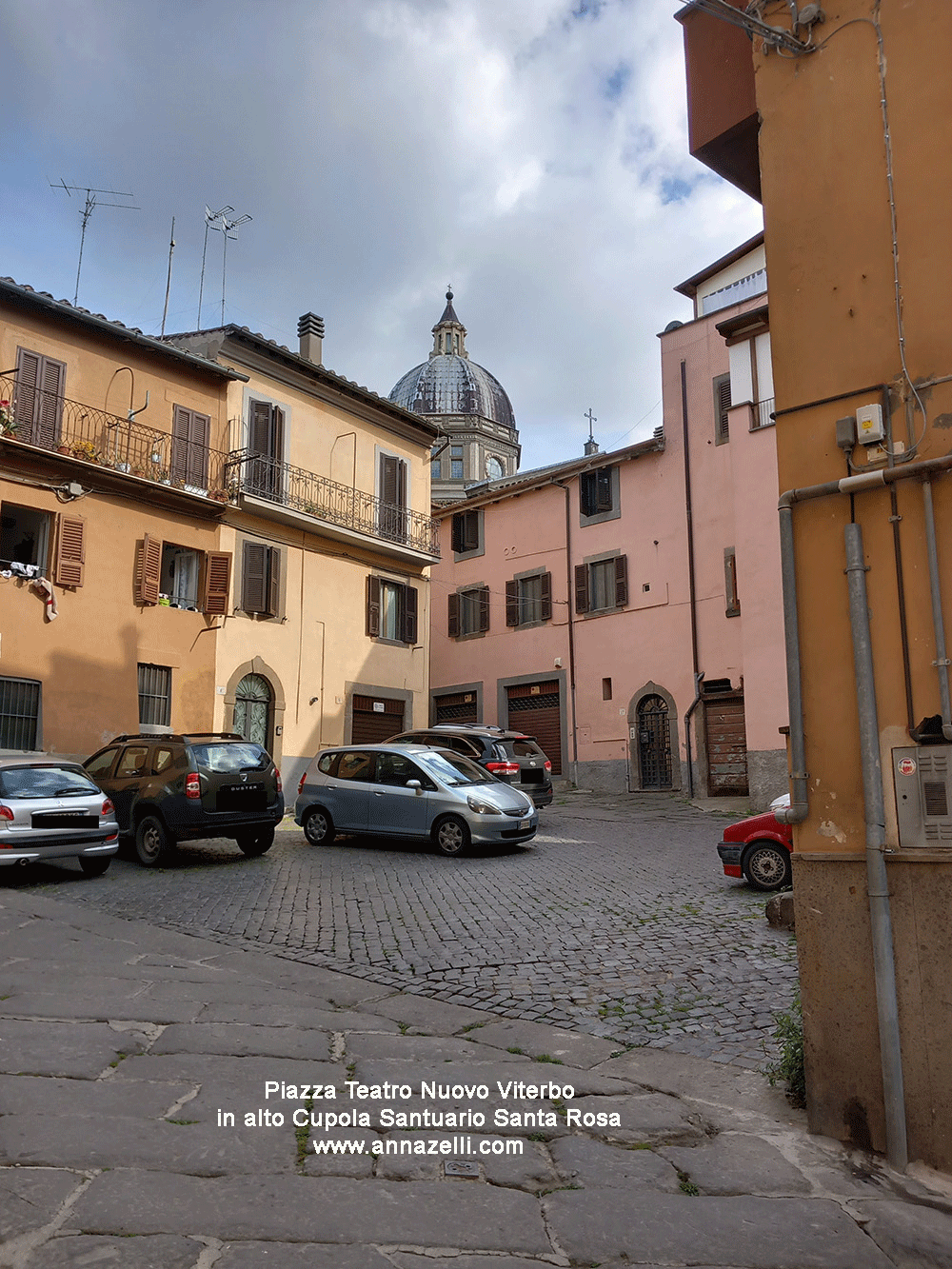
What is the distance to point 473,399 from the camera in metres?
70.8

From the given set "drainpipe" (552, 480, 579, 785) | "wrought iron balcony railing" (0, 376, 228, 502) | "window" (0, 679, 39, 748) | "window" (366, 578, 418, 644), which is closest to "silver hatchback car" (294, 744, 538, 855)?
"window" (0, 679, 39, 748)

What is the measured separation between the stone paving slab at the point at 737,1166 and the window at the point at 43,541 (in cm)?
1601

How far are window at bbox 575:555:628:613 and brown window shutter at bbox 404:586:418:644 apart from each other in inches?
211

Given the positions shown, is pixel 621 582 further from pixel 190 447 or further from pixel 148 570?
pixel 148 570

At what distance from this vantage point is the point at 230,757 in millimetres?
13422

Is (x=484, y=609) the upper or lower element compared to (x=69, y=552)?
upper

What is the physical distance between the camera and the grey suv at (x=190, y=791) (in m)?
12.7

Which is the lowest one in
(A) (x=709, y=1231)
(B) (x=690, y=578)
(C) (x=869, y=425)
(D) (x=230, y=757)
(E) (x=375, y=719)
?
(A) (x=709, y=1231)

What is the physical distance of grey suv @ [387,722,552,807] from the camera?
57.9 feet

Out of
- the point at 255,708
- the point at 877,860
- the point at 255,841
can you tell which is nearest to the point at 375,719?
the point at 255,708

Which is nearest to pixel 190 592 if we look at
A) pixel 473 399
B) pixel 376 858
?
pixel 376 858

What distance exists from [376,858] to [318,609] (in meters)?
10.2

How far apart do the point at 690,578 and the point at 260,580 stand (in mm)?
10745

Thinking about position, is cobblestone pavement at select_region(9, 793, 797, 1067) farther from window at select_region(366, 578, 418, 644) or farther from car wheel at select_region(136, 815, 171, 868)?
window at select_region(366, 578, 418, 644)
